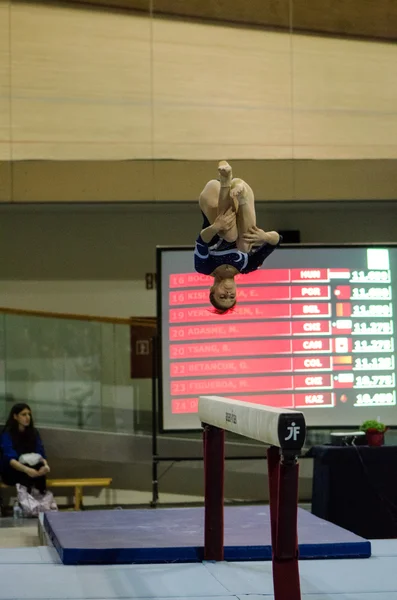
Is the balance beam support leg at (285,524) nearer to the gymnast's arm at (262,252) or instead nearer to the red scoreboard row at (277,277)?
the gymnast's arm at (262,252)

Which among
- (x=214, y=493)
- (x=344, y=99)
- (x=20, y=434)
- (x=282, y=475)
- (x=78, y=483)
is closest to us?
(x=282, y=475)

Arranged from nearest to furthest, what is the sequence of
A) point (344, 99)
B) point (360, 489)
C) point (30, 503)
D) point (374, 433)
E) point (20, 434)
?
point (360, 489) < point (374, 433) < point (30, 503) < point (20, 434) < point (344, 99)

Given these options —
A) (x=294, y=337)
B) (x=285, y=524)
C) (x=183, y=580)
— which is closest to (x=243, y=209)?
(x=285, y=524)

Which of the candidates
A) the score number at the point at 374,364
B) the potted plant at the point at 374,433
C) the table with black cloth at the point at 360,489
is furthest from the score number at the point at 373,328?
the table with black cloth at the point at 360,489

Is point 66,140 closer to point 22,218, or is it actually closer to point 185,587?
point 22,218

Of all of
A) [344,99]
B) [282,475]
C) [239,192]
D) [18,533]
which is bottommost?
[18,533]

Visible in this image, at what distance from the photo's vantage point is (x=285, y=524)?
401cm

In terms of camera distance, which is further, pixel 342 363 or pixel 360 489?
pixel 342 363

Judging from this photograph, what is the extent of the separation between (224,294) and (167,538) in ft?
5.52

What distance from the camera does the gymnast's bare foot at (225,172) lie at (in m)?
4.53

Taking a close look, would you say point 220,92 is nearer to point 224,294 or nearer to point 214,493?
point 224,294

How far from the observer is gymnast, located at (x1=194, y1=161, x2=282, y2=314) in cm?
490

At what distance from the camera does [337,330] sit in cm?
880

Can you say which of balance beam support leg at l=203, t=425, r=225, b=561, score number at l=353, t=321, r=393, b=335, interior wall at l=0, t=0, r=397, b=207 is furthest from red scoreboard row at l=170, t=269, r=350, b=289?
balance beam support leg at l=203, t=425, r=225, b=561
